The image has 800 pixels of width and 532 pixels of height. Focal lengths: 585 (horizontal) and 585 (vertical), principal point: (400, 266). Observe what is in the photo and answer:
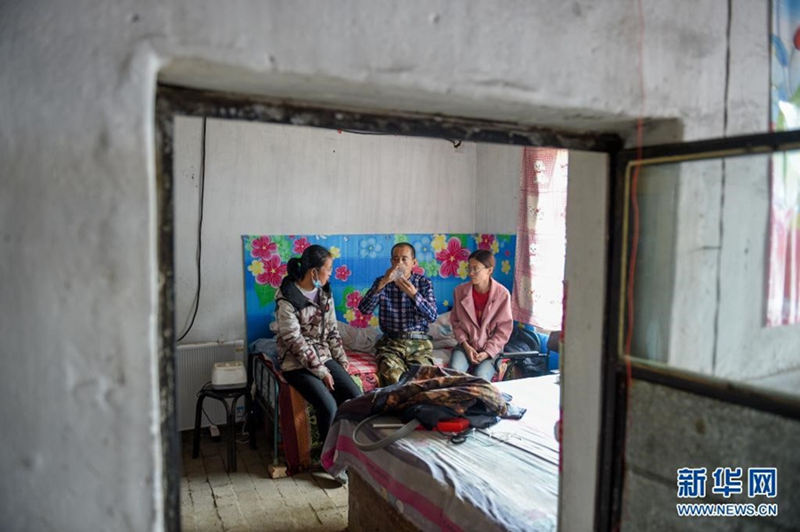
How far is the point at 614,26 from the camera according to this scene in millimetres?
1156

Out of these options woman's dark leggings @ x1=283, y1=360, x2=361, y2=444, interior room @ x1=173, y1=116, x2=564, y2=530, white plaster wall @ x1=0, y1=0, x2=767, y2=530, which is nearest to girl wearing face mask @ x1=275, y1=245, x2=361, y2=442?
woman's dark leggings @ x1=283, y1=360, x2=361, y2=444

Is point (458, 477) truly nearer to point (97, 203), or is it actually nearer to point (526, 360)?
point (97, 203)

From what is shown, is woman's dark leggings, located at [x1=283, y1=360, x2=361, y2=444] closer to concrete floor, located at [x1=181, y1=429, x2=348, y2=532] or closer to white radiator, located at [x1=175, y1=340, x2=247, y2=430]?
concrete floor, located at [x1=181, y1=429, x2=348, y2=532]

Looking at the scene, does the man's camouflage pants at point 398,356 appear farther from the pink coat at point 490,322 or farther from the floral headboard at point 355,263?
the floral headboard at point 355,263

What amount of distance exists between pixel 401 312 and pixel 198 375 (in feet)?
5.12

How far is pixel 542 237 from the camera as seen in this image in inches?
181

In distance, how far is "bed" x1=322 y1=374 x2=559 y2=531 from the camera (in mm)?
1953

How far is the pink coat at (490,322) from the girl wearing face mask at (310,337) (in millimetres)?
998

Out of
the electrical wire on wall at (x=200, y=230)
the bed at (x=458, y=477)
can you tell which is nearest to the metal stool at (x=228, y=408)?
the electrical wire on wall at (x=200, y=230)

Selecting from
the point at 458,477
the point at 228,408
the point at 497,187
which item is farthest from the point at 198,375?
the point at 497,187

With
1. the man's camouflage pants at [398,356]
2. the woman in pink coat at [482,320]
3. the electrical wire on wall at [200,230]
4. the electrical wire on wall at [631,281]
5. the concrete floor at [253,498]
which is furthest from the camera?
the electrical wire on wall at [200,230]

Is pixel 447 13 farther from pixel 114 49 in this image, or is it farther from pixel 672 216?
pixel 672 216

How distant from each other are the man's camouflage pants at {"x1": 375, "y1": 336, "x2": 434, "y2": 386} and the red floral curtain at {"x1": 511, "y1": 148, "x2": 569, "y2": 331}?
1034 mm

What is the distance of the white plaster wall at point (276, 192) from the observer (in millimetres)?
4328
